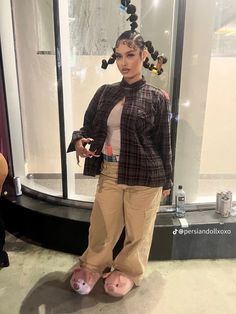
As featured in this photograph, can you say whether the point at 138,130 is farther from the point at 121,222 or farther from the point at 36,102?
the point at 36,102

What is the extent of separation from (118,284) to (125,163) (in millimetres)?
622

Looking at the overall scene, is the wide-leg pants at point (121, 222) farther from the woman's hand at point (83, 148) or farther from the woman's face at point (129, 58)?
the woman's face at point (129, 58)

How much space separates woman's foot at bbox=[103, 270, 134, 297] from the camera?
1516 mm

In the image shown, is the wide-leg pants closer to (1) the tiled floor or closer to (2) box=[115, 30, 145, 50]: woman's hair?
(1) the tiled floor

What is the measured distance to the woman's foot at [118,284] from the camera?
1.52m

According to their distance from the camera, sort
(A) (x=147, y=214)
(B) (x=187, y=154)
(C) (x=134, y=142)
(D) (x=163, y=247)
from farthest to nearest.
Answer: (B) (x=187, y=154)
(D) (x=163, y=247)
(A) (x=147, y=214)
(C) (x=134, y=142)

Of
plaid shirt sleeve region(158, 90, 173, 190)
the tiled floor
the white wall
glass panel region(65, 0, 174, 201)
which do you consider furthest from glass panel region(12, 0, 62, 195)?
the white wall

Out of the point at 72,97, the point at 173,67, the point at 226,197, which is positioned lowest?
the point at 226,197

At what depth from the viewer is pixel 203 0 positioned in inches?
65.3

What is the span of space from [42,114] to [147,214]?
1.07m

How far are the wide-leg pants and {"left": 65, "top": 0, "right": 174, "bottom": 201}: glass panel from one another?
489mm

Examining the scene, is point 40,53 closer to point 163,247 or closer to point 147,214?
point 147,214

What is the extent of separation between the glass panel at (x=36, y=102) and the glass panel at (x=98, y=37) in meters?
0.16

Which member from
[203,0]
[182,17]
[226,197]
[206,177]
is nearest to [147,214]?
[226,197]
